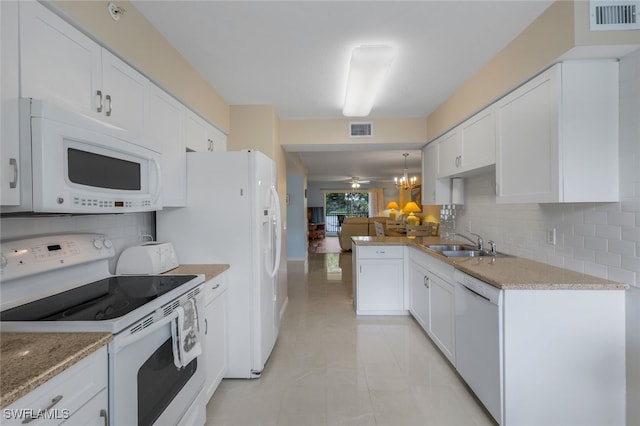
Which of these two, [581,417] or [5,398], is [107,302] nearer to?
[5,398]

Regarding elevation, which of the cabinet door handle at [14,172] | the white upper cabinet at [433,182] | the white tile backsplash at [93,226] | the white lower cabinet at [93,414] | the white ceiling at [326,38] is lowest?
the white lower cabinet at [93,414]

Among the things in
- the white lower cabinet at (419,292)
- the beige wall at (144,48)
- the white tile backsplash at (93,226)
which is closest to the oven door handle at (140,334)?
the white tile backsplash at (93,226)

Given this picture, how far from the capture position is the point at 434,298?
2.72m

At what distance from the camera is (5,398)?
2.30 ft

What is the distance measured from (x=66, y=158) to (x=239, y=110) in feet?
8.03

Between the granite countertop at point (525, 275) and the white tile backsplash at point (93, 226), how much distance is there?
2376 millimetres

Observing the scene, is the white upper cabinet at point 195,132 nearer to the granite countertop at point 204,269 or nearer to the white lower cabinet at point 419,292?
the granite countertop at point 204,269

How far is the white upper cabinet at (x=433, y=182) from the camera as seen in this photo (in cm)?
374

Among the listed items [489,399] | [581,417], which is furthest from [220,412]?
[581,417]

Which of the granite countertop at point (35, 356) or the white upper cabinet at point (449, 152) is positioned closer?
the granite countertop at point (35, 356)

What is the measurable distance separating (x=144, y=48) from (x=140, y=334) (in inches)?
66.3

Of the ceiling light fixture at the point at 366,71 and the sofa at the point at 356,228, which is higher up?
the ceiling light fixture at the point at 366,71

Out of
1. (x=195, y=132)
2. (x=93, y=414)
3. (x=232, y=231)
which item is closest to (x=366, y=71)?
(x=195, y=132)

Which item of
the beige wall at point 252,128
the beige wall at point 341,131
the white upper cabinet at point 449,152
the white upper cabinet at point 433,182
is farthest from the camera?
the beige wall at point 341,131
